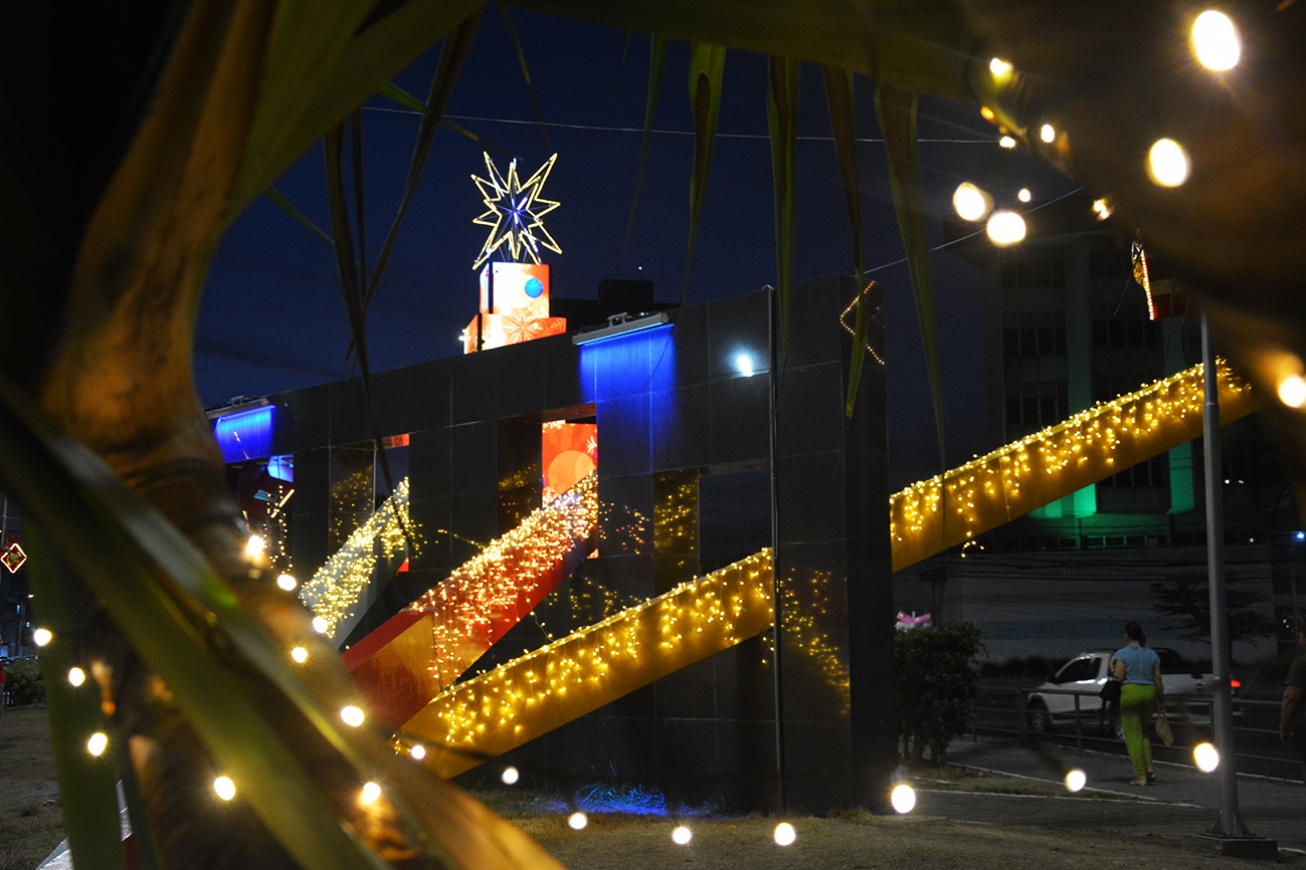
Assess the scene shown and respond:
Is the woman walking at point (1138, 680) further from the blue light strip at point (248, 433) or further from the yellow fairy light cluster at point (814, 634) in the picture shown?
the blue light strip at point (248, 433)

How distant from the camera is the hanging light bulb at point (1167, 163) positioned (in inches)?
18.1

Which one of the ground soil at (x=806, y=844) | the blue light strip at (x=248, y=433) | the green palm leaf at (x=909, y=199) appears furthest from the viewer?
the blue light strip at (x=248, y=433)

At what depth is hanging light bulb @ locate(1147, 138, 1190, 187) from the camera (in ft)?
1.51

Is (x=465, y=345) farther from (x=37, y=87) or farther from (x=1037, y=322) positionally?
(x=1037, y=322)

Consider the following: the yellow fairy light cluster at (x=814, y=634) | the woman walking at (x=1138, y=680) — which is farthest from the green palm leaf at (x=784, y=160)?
the woman walking at (x=1138, y=680)

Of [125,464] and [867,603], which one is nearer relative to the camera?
[125,464]

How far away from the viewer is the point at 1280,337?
441 mm

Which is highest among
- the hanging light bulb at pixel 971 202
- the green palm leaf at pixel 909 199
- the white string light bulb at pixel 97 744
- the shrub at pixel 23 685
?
the shrub at pixel 23 685

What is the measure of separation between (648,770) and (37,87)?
1012 cm

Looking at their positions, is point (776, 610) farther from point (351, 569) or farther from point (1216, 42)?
point (1216, 42)

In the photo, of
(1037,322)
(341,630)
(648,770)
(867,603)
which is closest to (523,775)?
(648,770)

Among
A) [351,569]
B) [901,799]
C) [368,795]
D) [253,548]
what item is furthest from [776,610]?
[368,795]

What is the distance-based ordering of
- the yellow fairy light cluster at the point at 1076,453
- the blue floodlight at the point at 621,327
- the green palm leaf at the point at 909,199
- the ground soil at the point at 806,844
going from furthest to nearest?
the blue floodlight at the point at 621,327 < the yellow fairy light cluster at the point at 1076,453 < the ground soil at the point at 806,844 < the green palm leaf at the point at 909,199

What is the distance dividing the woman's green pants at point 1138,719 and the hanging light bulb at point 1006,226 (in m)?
11.6
